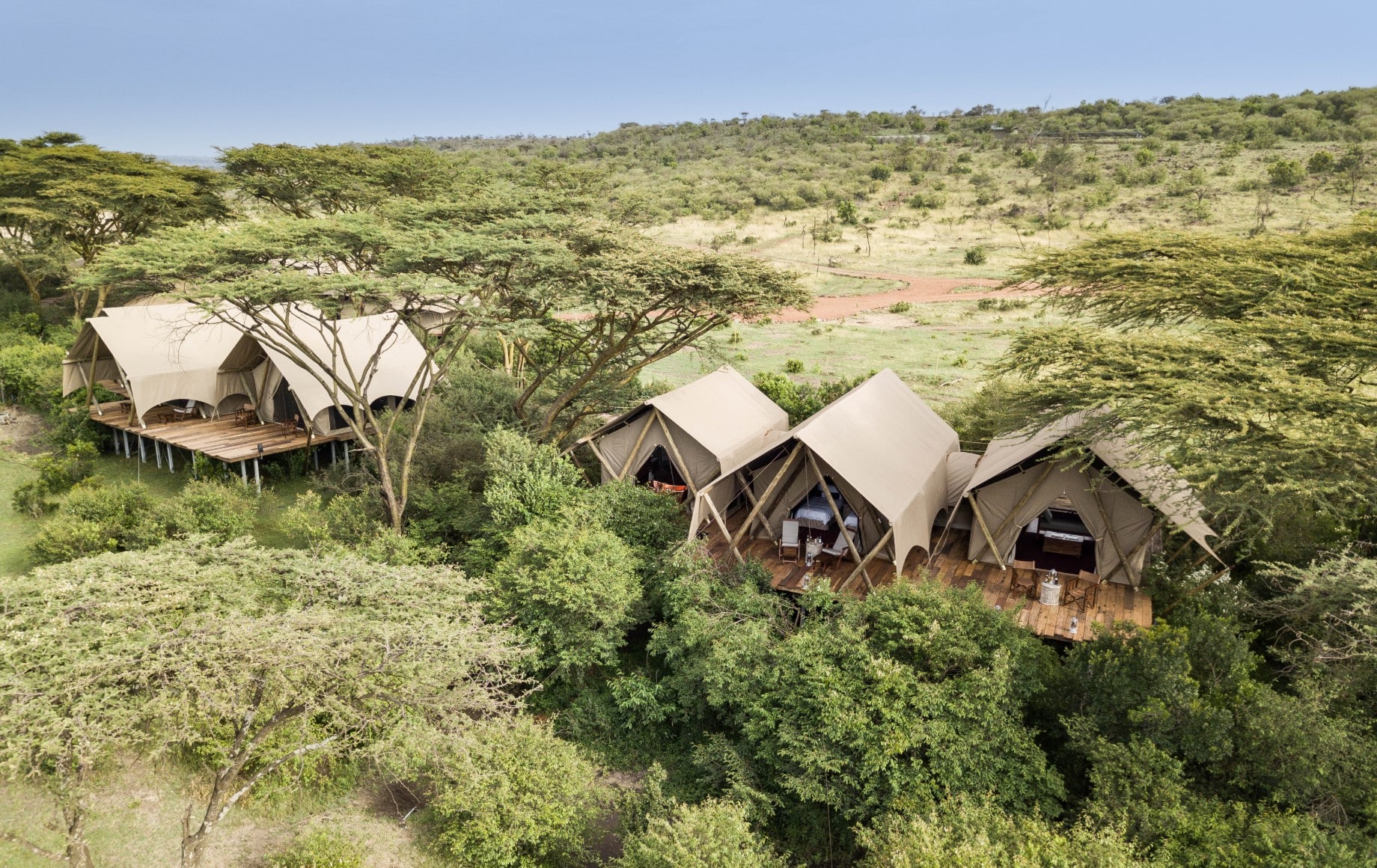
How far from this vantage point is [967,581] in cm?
1471

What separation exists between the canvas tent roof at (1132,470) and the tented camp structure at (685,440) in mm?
4494

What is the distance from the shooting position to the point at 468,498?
688 inches

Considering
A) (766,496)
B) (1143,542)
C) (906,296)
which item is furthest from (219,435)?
(906,296)

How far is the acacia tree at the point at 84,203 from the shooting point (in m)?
31.8

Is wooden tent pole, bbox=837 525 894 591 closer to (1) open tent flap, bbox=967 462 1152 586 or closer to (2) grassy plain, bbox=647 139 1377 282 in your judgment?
(1) open tent flap, bbox=967 462 1152 586

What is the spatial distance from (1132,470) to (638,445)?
9.55 m

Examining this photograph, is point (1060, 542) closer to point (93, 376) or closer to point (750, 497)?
point (750, 497)

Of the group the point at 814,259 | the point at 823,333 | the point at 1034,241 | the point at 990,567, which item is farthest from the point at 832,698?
the point at 1034,241

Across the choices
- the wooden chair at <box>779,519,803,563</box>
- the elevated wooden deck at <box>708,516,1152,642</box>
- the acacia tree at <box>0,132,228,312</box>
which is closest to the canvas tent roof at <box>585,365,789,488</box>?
the elevated wooden deck at <box>708,516,1152,642</box>

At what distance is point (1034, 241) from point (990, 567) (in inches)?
1645

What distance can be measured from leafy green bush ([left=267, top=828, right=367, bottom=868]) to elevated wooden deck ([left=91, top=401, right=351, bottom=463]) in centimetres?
1271

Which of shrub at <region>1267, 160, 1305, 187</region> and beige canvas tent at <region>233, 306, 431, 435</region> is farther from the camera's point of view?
shrub at <region>1267, 160, 1305, 187</region>

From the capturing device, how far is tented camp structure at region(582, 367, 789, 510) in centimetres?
1736

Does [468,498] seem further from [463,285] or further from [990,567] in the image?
[990,567]
